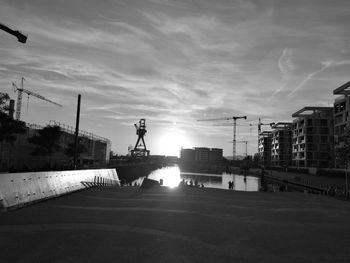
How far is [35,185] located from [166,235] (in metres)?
9.50

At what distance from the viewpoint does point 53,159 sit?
7250 cm

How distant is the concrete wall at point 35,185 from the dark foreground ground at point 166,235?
27.2 inches

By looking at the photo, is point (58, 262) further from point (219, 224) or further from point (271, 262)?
point (219, 224)

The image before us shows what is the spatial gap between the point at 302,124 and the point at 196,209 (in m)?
113

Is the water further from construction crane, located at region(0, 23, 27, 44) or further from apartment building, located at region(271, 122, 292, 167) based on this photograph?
construction crane, located at region(0, 23, 27, 44)

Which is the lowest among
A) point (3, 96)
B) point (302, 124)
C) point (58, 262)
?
point (58, 262)

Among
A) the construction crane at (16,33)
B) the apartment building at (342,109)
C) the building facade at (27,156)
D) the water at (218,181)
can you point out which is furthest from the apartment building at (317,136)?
the construction crane at (16,33)

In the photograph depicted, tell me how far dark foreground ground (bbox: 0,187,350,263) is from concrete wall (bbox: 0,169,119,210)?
69 cm

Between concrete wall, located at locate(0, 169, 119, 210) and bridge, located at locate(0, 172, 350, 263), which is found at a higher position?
concrete wall, located at locate(0, 169, 119, 210)

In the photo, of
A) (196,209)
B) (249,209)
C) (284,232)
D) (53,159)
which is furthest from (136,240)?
(53,159)

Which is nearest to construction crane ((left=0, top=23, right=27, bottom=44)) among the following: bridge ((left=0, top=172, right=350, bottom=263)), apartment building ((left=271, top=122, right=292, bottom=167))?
bridge ((left=0, top=172, right=350, bottom=263))

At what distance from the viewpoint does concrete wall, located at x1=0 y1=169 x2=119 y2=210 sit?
13914 millimetres

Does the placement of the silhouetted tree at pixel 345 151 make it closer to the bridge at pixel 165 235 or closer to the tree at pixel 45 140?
the bridge at pixel 165 235

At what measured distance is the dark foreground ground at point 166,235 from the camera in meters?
7.95
